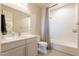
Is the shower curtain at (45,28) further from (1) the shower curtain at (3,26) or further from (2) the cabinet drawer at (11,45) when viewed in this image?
(1) the shower curtain at (3,26)

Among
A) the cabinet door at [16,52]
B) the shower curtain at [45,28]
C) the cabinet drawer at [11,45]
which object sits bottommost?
the cabinet door at [16,52]

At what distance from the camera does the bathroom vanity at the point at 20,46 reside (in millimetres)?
1634

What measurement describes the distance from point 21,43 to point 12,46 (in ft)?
0.58

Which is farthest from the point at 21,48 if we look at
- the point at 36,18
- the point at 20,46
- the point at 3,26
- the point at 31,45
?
the point at 36,18

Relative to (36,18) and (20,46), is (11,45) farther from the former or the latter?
(36,18)

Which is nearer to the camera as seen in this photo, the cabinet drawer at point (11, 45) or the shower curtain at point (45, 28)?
the cabinet drawer at point (11, 45)

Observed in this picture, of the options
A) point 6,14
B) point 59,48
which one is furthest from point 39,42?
point 6,14

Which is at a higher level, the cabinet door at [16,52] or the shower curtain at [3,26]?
the shower curtain at [3,26]

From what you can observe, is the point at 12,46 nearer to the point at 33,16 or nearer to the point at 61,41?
the point at 33,16

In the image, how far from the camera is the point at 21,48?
6.09 ft

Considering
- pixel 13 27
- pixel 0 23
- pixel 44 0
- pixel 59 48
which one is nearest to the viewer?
pixel 44 0

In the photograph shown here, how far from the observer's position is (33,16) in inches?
77.0

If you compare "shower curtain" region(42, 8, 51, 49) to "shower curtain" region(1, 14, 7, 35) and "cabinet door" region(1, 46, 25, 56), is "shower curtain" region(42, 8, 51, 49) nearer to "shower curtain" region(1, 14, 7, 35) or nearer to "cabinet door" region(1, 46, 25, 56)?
"cabinet door" region(1, 46, 25, 56)

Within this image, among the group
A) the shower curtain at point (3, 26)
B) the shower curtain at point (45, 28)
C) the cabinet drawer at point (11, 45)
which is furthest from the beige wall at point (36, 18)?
the shower curtain at point (3, 26)
